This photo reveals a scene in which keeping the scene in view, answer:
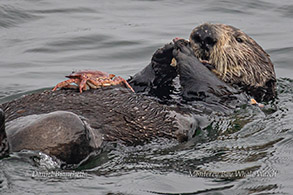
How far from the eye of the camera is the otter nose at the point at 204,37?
5.80 meters

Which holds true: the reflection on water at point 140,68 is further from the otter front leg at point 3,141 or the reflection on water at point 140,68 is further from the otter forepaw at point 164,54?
the otter forepaw at point 164,54

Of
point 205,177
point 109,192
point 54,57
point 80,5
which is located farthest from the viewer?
point 80,5

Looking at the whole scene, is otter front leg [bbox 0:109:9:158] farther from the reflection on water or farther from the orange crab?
the orange crab

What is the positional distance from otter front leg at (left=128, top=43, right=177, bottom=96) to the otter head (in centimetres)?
36

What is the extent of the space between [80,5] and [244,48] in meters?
6.38

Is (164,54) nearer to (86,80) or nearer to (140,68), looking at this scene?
(86,80)

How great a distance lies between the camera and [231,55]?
19.5ft

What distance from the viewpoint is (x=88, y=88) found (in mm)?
5055

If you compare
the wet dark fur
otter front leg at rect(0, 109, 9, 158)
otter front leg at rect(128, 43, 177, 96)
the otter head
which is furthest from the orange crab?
the otter head

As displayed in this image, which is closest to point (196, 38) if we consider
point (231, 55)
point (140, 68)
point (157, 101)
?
point (231, 55)

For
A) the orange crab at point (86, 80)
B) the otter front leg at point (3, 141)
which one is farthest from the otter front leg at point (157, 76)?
the otter front leg at point (3, 141)

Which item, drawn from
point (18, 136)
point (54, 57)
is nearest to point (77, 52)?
point (54, 57)

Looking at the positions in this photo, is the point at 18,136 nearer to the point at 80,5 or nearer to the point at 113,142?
the point at 113,142

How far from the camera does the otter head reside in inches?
231
